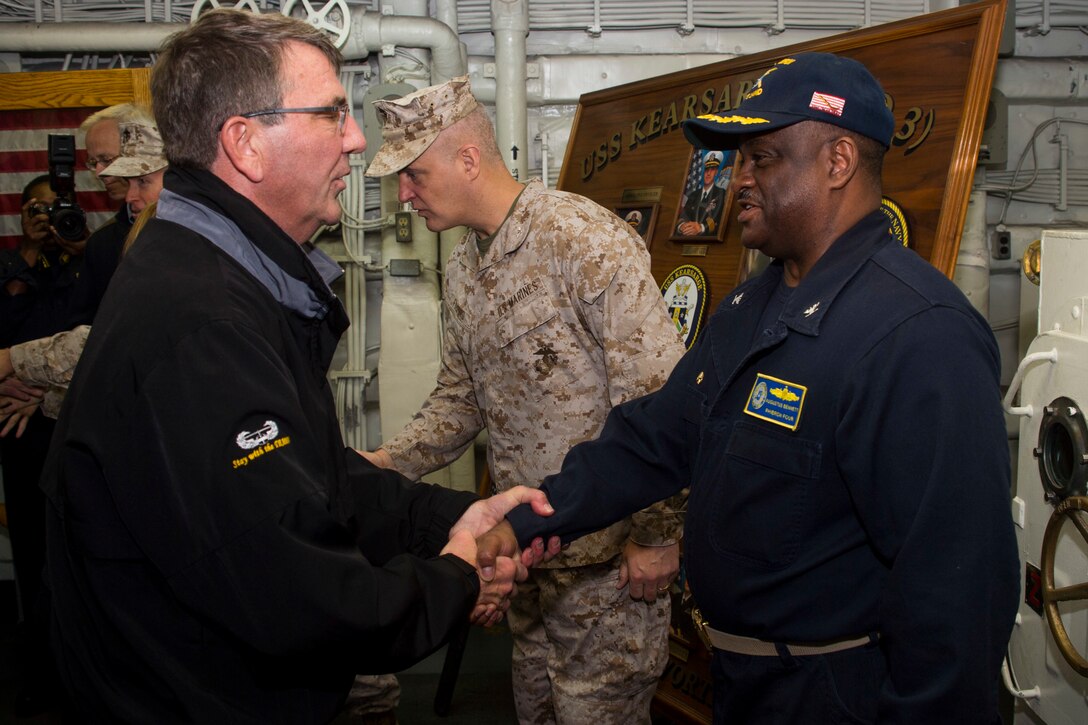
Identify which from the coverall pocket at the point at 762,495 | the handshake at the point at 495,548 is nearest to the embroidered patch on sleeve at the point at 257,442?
the handshake at the point at 495,548

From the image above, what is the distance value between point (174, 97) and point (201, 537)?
0.71 m

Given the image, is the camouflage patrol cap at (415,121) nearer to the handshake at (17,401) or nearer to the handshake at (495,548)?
the handshake at (495,548)

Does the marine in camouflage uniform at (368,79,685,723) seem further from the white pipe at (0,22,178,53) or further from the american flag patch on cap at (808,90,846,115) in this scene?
the white pipe at (0,22,178,53)

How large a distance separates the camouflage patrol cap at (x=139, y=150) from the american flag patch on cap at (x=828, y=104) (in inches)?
85.0

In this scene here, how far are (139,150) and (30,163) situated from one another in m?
1.81

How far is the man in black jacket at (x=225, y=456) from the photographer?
119cm

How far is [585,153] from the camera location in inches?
152

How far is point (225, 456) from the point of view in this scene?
1.18m

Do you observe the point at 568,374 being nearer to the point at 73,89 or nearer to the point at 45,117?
the point at 73,89

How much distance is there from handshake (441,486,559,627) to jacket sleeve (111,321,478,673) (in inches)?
17.9

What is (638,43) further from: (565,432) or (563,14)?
(565,432)

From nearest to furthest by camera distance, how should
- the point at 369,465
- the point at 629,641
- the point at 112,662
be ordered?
the point at 112,662
the point at 369,465
the point at 629,641

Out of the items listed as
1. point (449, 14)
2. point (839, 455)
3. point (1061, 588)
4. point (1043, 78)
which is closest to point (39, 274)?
point (449, 14)

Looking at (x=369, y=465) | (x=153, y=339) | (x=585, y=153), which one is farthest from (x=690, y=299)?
(x=153, y=339)
